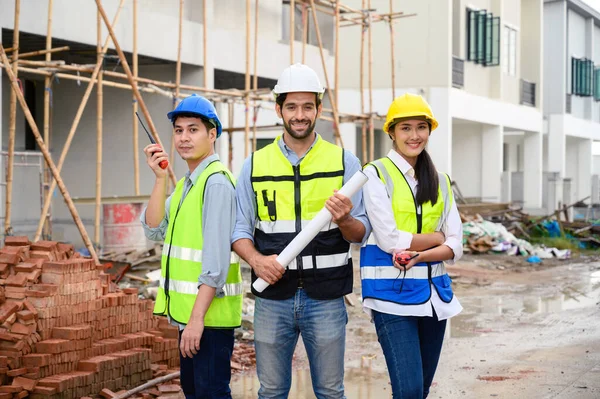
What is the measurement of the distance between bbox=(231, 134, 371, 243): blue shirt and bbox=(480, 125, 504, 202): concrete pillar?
23860mm

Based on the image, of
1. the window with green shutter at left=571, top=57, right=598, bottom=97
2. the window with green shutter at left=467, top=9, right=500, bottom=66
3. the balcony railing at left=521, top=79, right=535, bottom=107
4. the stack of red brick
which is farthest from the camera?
the window with green shutter at left=571, top=57, right=598, bottom=97

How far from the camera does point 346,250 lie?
3975 millimetres

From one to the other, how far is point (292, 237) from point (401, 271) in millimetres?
588

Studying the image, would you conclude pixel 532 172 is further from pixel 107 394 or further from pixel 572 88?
pixel 107 394

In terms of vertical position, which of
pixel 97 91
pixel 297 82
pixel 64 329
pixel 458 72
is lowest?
pixel 64 329

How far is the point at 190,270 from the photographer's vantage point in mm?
3889

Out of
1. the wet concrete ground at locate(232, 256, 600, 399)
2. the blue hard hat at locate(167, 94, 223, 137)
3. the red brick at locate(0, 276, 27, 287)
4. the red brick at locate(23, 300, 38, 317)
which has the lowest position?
the wet concrete ground at locate(232, 256, 600, 399)

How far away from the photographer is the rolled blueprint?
369 cm

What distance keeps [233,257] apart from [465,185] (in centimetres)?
2446

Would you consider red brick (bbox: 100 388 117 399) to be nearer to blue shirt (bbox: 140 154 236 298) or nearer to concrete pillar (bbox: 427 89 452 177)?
blue shirt (bbox: 140 154 236 298)

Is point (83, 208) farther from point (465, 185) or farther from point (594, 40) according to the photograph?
point (594, 40)

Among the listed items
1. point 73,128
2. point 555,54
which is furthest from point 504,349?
point 555,54

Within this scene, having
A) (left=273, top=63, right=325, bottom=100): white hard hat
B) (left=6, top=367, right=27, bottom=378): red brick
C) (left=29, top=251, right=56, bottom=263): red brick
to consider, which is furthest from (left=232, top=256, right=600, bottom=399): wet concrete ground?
(left=273, top=63, right=325, bottom=100): white hard hat

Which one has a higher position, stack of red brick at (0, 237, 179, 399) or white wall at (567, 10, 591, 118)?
white wall at (567, 10, 591, 118)
